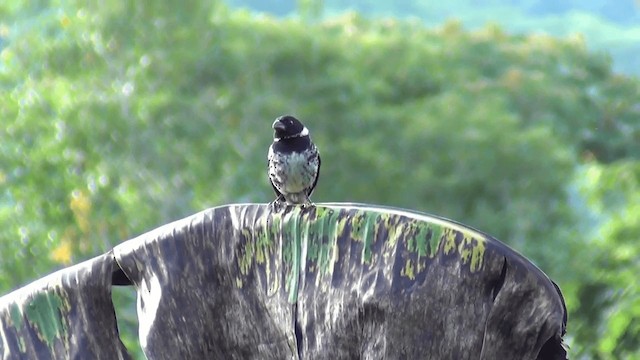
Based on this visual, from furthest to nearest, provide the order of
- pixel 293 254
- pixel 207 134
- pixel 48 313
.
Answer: pixel 207 134 → pixel 48 313 → pixel 293 254

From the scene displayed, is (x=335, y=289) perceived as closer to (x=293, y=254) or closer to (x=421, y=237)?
(x=293, y=254)

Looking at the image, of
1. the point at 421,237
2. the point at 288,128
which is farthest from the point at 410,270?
the point at 288,128

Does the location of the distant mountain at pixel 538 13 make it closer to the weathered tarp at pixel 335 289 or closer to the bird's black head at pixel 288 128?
the bird's black head at pixel 288 128

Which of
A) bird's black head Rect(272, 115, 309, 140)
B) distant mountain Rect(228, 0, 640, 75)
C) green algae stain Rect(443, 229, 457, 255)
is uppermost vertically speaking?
distant mountain Rect(228, 0, 640, 75)

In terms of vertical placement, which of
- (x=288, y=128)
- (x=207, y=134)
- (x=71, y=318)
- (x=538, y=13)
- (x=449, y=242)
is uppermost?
(x=538, y=13)

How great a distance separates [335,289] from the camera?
168 inches

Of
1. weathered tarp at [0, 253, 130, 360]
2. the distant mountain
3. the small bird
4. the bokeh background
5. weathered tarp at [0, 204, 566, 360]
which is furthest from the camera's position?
the distant mountain

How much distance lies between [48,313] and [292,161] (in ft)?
4.11

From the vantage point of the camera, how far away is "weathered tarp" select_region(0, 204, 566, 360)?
4219 millimetres

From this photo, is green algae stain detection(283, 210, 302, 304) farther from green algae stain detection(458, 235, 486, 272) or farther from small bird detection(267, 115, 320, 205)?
small bird detection(267, 115, 320, 205)

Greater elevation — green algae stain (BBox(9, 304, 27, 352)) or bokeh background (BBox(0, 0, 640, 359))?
bokeh background (BBox(0, 0, 640, 359))

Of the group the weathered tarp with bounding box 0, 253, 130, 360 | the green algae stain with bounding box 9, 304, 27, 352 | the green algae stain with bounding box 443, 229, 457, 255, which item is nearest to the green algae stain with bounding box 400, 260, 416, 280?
the green algae stain with bounding box 443, 229, 457, 255

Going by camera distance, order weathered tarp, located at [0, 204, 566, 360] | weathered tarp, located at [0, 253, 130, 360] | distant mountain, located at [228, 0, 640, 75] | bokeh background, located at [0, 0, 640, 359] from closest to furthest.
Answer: weathered tarp, located at [0, 204, 566, 360] < weathered tarp, located at [0, 253, 130, 360] < bokeh background, located at [0, 0, 640, 359] < distant mountain, located at [228, 0, 640, 75]

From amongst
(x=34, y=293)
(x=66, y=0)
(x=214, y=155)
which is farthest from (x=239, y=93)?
(x=34, y=293)
